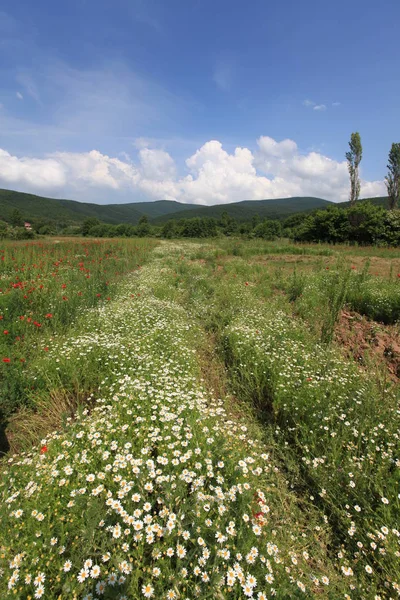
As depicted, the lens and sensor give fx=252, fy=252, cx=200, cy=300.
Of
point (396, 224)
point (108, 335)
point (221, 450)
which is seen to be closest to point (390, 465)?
point (221, 450)

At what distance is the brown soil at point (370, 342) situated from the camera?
15.4 ft

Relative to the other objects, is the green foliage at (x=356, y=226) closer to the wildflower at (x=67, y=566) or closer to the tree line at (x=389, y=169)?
the tree line at (x=389, y=169)

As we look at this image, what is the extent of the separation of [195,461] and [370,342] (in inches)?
191

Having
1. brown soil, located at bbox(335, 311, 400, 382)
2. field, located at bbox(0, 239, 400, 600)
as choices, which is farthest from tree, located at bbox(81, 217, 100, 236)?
brown soil, located at bbox(335, 311, 400, 382)

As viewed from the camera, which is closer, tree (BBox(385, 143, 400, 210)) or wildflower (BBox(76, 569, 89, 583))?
wildflower (BBox(76, 569, 89, 583))

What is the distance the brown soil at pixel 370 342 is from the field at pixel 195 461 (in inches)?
1.4

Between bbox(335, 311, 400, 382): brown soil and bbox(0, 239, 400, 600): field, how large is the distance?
36 millimetres

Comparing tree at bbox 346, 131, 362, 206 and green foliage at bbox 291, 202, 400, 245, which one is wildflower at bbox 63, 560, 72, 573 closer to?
green foliage at bbox 291, 202, 400, 245

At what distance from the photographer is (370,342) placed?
17.7 feet

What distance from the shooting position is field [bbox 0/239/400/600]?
64.5 inches

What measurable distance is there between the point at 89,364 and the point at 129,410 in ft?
4.63

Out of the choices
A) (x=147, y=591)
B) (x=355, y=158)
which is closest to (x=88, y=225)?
(x=355, y=158)

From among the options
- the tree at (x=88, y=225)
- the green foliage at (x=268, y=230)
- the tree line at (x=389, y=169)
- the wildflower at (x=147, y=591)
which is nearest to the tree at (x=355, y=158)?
the tree line at (x=389, y=169)

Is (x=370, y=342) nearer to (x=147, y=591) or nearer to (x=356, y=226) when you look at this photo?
(x=147, y=591)
